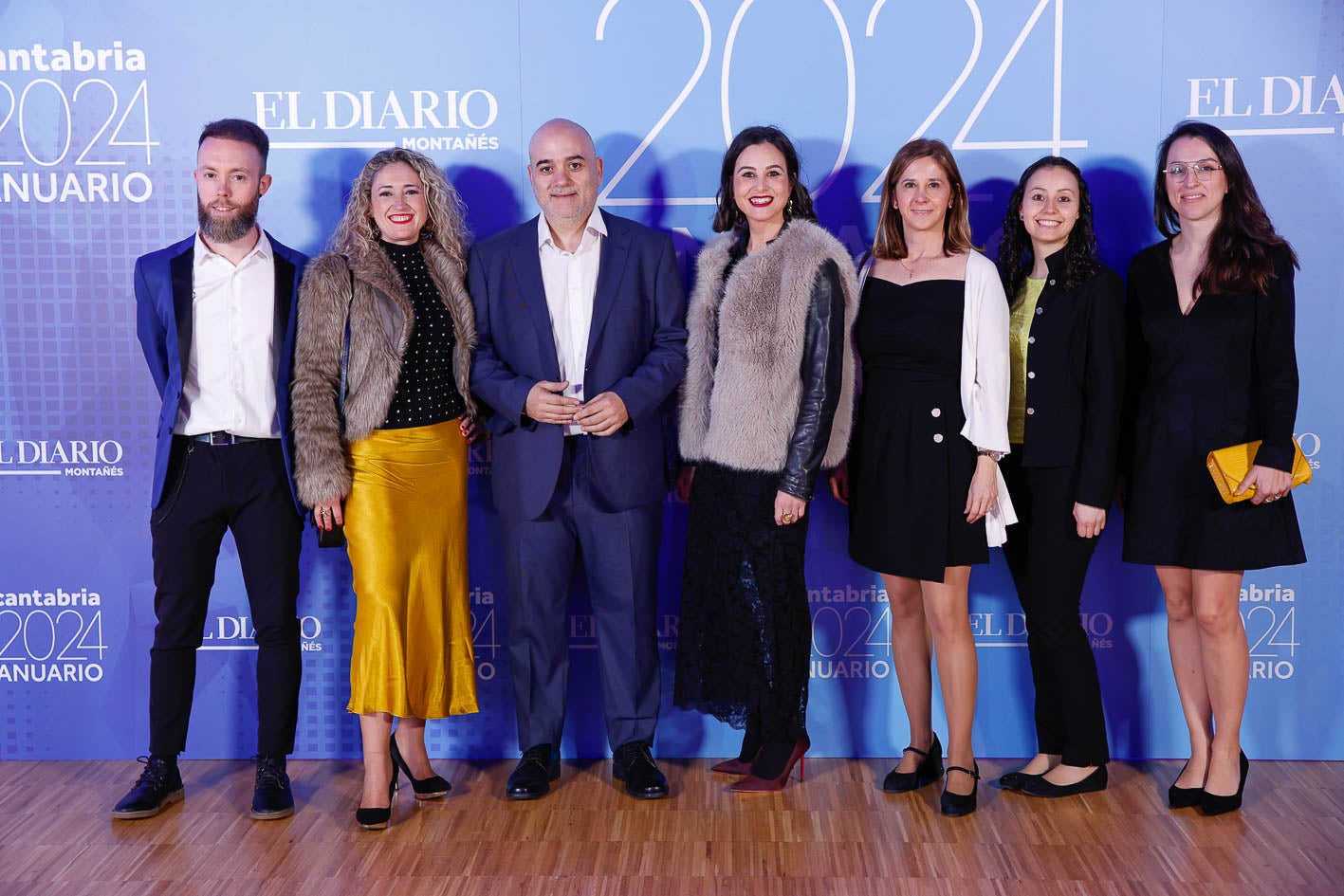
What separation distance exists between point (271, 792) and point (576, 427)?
4.82 feet

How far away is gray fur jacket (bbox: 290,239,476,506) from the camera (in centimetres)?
327

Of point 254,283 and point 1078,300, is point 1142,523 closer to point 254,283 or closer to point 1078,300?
point 1078,300

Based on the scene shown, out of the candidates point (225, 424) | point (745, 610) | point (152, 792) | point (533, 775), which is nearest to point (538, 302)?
point (225, 424)

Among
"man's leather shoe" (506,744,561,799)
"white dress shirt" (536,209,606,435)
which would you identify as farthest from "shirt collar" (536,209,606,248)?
"man's leather shoe" (506,744,561,799)

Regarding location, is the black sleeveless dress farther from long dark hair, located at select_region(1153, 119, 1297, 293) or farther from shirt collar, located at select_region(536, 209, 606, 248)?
shirt collar, located at select_region(536, 209, 606, 248)

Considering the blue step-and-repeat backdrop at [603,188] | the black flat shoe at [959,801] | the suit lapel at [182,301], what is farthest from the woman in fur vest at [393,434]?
the black flat shoe at [959,801]

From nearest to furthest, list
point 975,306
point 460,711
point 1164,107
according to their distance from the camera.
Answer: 1. point 975,306
2. point 460,711
3. point 1164,107

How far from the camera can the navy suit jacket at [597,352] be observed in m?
3.45

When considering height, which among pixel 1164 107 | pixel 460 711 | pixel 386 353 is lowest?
pixel 460 711

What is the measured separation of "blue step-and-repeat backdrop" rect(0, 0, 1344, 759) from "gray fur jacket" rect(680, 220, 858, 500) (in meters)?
0.60

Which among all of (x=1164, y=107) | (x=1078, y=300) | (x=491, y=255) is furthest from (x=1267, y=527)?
(x=491, y=255)

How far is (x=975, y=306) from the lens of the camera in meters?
3.26

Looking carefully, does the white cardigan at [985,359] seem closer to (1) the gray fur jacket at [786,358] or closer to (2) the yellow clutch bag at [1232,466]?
(1) the gray fur jacket at [786,358]

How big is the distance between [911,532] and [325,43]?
256cm
